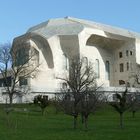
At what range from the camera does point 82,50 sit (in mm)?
99938

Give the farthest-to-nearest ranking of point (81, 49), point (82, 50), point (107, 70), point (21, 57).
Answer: point (107, 70)
point (82, 50)
point (81, 49)
point (21, 57)

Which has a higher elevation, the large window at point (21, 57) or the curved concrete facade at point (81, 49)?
the curved concrete facade at point (81, 49)

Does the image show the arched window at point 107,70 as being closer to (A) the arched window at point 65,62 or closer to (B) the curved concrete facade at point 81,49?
(B) the curved concrete facade at point 81,49

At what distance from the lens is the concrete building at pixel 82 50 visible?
98.6 metres

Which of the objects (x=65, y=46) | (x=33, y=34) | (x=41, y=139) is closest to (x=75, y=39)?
(x=65, y=46)

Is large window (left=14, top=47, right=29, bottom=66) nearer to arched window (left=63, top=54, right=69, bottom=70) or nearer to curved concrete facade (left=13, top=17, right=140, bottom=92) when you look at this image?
curved concrete facade (left=13, top=17, right=140, bottom=92)

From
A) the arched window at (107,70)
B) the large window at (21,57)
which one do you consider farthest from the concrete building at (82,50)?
the large window at (21,57)

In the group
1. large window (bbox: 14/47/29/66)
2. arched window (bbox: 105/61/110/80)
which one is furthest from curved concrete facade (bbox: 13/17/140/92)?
large window (bbox: 14/47/29/66)

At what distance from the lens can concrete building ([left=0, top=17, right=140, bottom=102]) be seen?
9862cm

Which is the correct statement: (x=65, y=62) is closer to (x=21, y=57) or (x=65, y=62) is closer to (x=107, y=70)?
(x=107, y=70)

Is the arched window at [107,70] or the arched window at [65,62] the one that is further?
the arched window at [107,70]

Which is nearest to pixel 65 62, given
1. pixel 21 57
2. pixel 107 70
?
pixel 107 70

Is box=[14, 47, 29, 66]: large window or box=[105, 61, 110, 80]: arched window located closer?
box=[14, 47, 29, 66]: large window

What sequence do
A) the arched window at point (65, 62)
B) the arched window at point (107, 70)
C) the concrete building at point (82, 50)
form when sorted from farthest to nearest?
the arched window at point (107, 70) < the arched window at point (65, 62) < the concrete building at point (82, 50)
